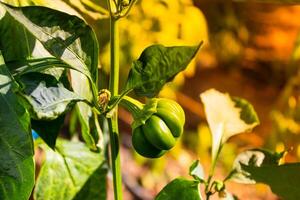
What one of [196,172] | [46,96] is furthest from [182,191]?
[46,96]

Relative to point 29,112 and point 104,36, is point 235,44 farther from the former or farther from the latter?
point 29,112

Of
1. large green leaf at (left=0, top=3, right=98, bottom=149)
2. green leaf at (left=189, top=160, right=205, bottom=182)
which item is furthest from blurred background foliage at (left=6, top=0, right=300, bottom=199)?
green leaf at (left=189, top=160, right=205, bottom=182)

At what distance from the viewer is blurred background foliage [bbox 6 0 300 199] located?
1713 mm

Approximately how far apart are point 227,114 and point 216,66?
11.5 ft

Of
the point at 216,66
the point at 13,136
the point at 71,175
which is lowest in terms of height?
the point at 216,66

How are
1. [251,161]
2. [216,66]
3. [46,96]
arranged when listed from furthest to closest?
1. [216,66]
2. [251,161]
3. [46,96]

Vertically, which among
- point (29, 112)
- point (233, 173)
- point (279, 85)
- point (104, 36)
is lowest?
point (279, 85)

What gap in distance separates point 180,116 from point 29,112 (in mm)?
108

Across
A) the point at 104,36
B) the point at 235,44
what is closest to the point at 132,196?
the point at 104,36

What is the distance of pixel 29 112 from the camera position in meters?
0.46

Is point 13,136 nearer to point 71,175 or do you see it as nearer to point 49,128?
point 49,128

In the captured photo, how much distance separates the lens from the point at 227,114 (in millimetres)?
674

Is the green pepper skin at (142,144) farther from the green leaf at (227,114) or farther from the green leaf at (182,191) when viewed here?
the green leaf at (227,114)

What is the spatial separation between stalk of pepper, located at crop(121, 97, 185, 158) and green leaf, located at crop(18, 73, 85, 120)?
1.7 inches
